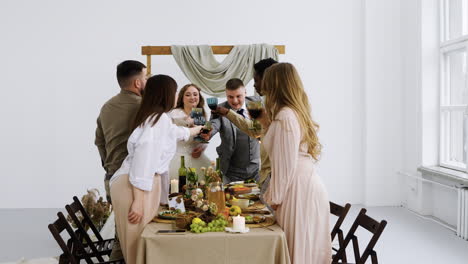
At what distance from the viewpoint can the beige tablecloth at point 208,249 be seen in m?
2.02

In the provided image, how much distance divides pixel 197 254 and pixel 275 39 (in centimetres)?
486

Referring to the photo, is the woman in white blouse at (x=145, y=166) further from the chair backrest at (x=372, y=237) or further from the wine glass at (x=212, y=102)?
the chair backrest at (x=372, y=237)

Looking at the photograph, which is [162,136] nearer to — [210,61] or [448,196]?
[210,61]

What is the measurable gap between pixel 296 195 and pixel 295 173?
11 cm

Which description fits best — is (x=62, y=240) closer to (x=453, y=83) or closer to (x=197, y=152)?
(x=197, y=152)

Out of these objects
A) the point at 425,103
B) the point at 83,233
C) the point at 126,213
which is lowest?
the point at 83,233

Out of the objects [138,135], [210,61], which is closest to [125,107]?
[138,135]

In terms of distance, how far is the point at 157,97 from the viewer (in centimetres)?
237

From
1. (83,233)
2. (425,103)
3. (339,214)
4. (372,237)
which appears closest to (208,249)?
(372,237)

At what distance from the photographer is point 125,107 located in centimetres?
279

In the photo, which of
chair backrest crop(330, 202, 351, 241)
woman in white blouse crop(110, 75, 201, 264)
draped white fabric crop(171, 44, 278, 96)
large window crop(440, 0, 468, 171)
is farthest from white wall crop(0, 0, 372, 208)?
woman in white blouse crop(110, 75, 201, 264)

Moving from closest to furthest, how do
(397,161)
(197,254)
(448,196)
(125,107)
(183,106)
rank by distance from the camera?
(197,254), (125,107), (183,106), (448,196), (397,161)

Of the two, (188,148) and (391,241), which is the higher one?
(188,148)

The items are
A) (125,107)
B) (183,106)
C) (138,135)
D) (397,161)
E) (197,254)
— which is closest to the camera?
(197,254)
